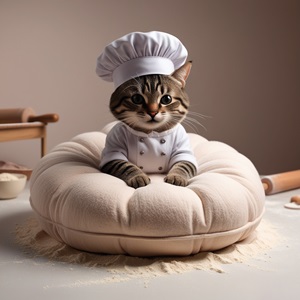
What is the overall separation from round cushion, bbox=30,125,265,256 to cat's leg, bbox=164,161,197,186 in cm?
2

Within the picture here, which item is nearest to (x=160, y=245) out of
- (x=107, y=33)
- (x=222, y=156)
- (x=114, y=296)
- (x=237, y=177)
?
(x=114, y=296)

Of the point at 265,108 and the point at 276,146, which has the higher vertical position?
A: the point at 265,108

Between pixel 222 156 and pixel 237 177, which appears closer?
pixel 237 177

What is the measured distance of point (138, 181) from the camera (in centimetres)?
136

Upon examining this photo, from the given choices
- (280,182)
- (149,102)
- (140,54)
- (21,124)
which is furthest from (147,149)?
(21,124)

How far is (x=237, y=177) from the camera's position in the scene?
1.45 meters

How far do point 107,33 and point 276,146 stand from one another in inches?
51.4

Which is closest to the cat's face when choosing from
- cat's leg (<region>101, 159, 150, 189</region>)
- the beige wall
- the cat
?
the cat

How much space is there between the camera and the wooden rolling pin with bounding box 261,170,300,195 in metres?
2.14

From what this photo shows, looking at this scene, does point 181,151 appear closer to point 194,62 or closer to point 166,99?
point 166,99

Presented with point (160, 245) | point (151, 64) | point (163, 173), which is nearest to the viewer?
point (160, 245)

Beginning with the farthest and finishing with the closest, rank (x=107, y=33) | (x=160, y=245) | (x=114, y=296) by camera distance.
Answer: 1. (x=107, y=33)
2. (x=160, y=245)
3. (x=114, y=296)

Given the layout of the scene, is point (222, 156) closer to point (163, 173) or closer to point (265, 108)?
point (163, 173)

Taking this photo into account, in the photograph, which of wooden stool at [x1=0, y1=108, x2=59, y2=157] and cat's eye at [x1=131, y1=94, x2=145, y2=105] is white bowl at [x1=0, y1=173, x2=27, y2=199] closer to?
wooden stool at [x1=0, y1=108, x2=59, y2=157]
